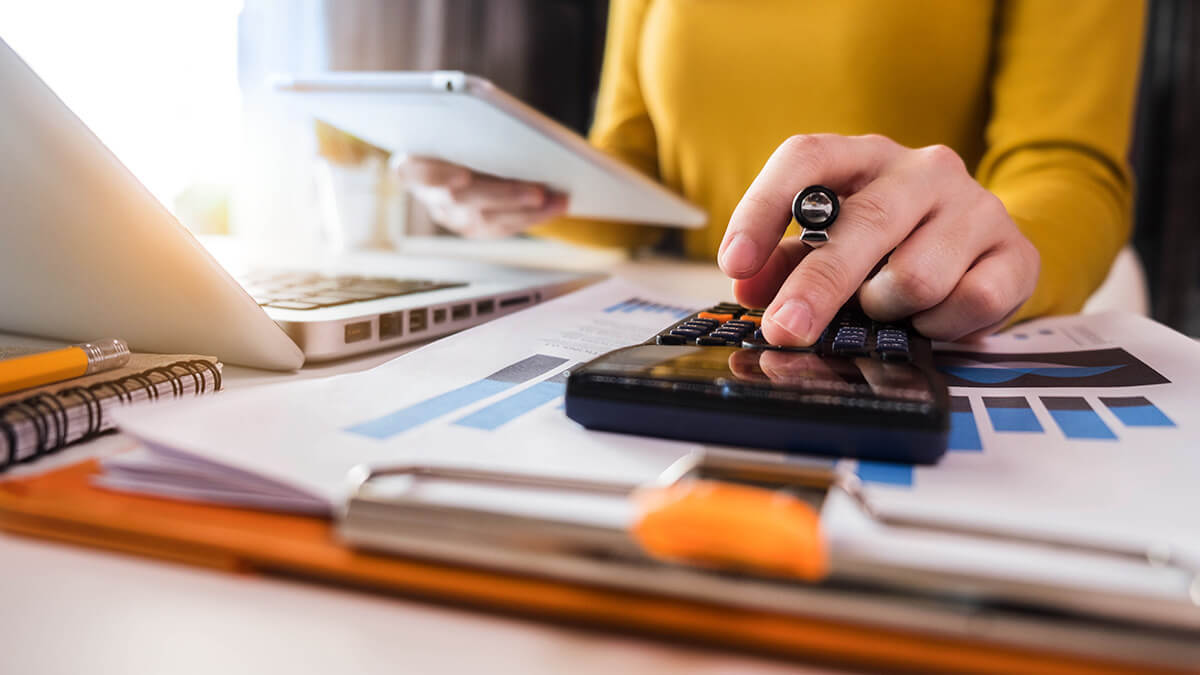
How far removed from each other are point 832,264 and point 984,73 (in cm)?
64

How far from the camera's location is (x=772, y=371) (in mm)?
286

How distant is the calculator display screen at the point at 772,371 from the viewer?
0.85 ft

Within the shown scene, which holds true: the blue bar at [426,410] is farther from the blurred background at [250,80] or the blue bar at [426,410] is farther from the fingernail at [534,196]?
the fingernail at [534,196]

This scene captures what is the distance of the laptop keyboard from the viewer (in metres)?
0.44

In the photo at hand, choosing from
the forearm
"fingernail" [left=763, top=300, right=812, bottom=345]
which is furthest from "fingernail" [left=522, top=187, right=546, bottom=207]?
"fingernail" [left=763, top=300, right=812, bottom=345]

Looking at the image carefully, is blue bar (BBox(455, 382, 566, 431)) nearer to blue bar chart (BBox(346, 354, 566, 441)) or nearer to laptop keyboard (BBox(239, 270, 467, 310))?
blue bar chart (BBox(346, 354, 566, 441))

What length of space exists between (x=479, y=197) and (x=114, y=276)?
536 mm

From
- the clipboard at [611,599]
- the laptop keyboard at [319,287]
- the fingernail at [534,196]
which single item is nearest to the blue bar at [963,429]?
the clipboard at [611,599]

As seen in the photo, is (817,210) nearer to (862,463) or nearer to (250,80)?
(862,463)

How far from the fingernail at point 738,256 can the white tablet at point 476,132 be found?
0.23 metres

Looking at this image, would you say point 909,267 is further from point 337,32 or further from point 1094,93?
point 337,32

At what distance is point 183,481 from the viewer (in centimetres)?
22

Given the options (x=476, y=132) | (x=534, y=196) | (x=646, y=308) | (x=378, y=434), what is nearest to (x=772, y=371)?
(x=378, y=434)

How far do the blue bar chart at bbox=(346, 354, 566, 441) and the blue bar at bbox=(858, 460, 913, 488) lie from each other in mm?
149
